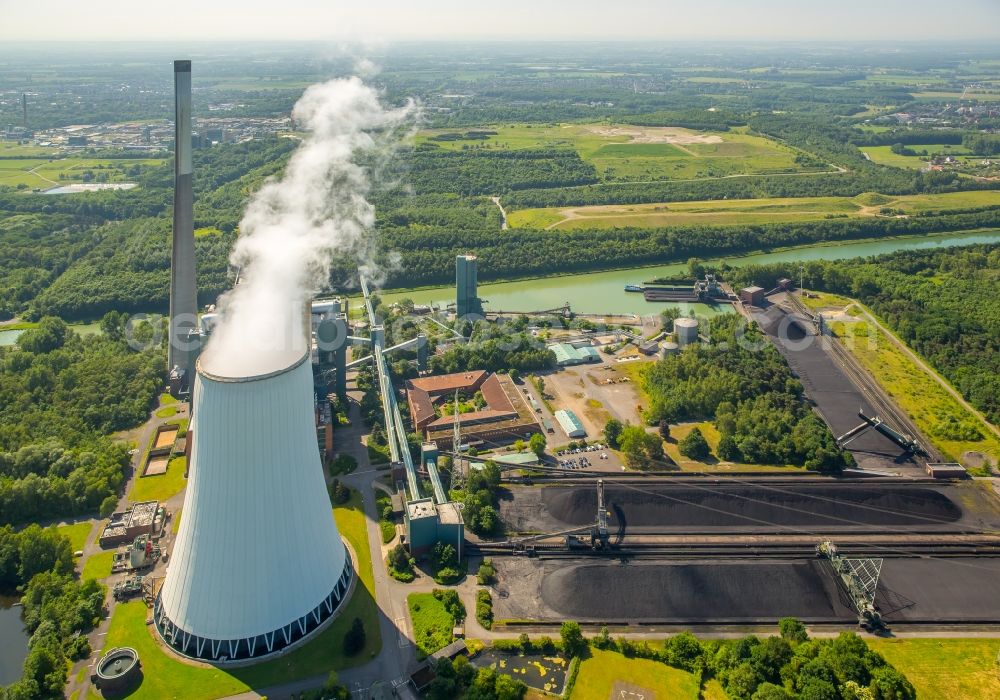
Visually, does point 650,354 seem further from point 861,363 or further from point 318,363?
point 318,363

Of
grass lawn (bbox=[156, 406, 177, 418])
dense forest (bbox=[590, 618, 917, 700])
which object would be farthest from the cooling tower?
grass lawn (bbox=[156, 406, 177, 418])

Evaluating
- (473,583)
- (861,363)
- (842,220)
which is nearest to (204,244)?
(473,583)

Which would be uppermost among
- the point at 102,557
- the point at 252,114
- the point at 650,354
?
the point at 252,114

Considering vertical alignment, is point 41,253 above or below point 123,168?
below

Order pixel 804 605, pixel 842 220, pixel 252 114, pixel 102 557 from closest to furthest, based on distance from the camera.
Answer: pixel 804 605 → pixel 102 557 → pixel 842 220 → pixel 252 114

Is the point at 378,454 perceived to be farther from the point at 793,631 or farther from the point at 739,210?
the point at 739,210

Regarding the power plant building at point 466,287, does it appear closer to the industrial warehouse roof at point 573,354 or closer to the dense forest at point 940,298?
the industrial warehouse roof at point 573,354

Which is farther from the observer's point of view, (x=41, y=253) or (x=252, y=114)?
(x=252, y=114)

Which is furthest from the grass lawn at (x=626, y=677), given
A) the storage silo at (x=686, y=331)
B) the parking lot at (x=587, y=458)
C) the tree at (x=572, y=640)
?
the storage silo at (x=686, y=331)
